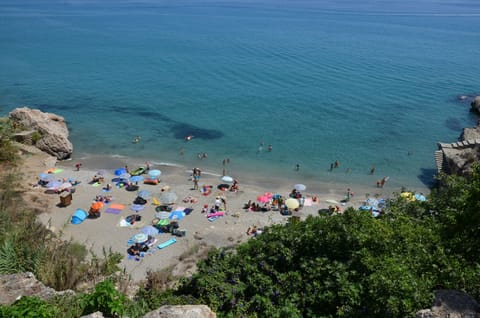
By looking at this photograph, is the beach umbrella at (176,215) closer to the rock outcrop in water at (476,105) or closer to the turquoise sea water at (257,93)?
the turquoise sea water at (257,93)

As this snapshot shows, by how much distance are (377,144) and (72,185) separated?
2949cm

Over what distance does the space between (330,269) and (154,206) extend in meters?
18.2

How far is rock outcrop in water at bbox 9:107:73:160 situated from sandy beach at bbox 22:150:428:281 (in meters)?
1.44

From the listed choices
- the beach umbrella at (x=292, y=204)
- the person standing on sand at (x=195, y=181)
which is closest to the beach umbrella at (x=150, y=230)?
the person standing on sand at (x=195, y=181)

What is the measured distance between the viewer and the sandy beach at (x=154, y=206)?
22.4 m

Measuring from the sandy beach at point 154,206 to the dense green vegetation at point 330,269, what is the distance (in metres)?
8.03

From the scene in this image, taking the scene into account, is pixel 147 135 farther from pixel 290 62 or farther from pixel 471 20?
pixel 471 20

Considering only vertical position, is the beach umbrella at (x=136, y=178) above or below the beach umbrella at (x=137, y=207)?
above

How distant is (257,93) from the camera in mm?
54219

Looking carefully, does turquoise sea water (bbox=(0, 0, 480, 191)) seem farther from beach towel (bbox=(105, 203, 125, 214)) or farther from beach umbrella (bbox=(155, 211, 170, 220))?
beach umbrella (bbox=(155, 211, 170, 220))

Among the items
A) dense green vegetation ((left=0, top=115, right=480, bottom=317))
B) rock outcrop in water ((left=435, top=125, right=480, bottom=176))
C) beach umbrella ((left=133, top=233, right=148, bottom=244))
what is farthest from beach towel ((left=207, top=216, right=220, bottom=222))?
rock outcrop in water ((left=435, top=125, right=480, bottom=176))

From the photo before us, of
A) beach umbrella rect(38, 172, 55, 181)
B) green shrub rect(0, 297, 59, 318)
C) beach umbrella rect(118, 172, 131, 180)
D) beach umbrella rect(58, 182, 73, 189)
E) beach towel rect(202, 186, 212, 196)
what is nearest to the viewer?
green shrub rect(0, 297, 59, 318)

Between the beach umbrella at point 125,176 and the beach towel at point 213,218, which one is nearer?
the beach towel at point 213,218

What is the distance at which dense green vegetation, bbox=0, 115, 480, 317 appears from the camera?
364 inches
